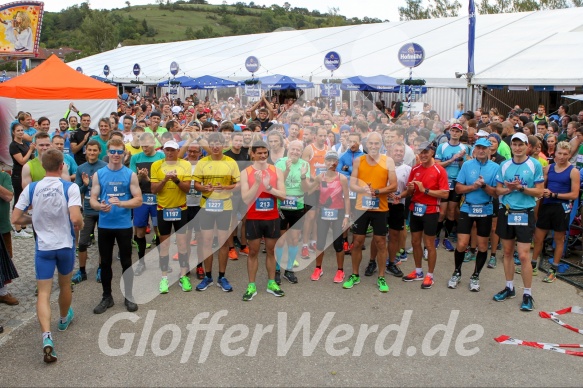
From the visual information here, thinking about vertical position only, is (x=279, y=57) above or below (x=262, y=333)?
above

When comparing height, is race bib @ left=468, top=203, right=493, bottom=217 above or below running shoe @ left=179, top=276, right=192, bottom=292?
above

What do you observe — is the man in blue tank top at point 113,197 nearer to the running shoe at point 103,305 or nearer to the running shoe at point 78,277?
the running shoe at point 103,305

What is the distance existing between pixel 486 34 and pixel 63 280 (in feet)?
61.4

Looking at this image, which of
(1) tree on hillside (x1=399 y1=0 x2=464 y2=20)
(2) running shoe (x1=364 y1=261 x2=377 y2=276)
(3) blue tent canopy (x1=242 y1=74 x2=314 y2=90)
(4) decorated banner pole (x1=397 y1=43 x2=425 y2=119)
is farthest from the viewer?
(1) tree on hillside (x1=399 y1=0 x2=464 y2=20)

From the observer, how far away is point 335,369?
14.0 feet

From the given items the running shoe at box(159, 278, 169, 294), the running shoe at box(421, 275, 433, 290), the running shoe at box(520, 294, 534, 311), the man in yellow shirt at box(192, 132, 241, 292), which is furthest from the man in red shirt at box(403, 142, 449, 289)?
the running shoe at box(159, 278, 169, 294)

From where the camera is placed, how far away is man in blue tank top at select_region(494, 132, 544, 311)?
5.60 meters

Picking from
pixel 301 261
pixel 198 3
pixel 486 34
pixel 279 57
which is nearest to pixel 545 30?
pixel 486 34

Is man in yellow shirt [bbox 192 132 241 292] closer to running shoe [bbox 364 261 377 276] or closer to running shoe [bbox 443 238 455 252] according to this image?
running shoe [bbox 364 261 377 276]

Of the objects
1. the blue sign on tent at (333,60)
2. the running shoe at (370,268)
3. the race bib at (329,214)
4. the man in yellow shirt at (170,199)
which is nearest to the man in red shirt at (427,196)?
the running shoe at (370,268)

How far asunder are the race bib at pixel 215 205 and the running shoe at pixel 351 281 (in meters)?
1.73

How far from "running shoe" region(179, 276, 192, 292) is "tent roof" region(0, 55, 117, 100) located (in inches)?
411

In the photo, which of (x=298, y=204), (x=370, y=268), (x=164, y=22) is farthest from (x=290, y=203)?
(x=164, y=22)

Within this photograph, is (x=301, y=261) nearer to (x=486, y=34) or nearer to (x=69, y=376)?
(x=69, y=376)
